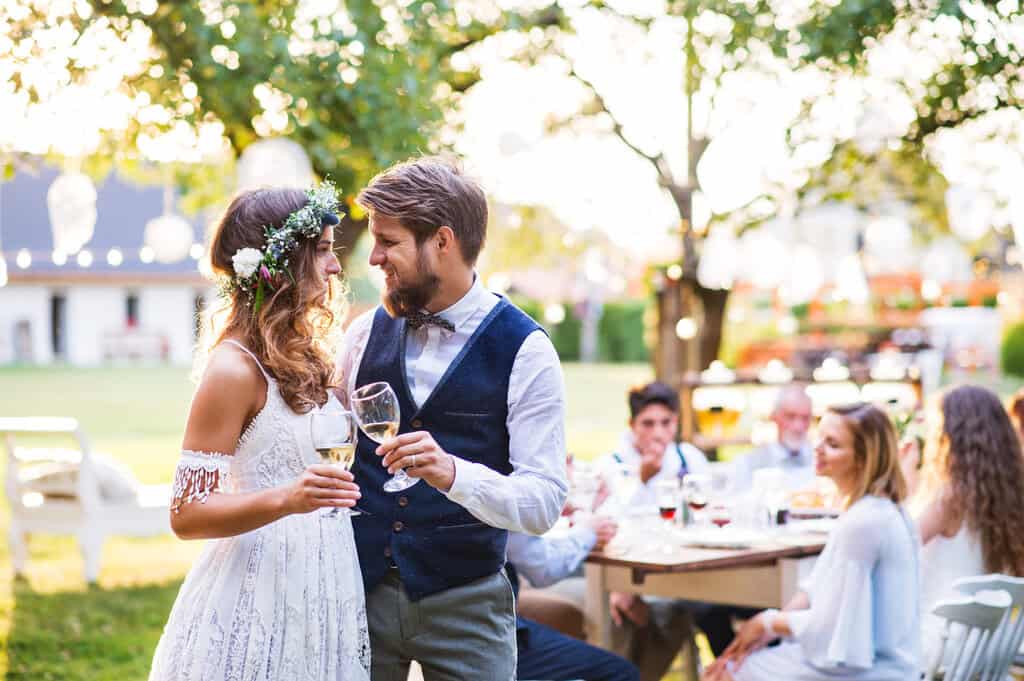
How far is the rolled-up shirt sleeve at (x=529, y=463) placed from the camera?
8.05 ft

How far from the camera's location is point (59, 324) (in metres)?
46.5

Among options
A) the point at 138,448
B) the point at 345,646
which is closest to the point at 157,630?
the point at 345,646

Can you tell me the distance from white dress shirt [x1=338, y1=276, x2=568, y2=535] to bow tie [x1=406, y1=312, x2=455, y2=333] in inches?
0.5

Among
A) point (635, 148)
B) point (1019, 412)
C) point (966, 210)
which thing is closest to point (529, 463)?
point (1019, 412)

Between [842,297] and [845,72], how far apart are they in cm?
252

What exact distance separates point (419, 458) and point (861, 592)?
76.6 inches

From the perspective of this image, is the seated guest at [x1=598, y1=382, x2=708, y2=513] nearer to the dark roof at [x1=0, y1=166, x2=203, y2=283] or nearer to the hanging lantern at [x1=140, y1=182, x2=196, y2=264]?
the hanging lantern at [x1=140, y1=182, x2=196, y2=264]

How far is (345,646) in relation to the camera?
256 centimetres

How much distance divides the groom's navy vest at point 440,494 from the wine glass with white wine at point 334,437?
251 mm

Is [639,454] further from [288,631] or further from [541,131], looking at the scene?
[541,131]

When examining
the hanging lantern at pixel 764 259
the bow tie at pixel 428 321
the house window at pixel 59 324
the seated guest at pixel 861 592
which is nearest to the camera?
the bow tie at pixel 428 321

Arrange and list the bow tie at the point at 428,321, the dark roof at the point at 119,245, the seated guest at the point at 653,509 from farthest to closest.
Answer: the dark roof at the point at 119,245 → the seated guest at the point at 653,509 → the bow tie at the point at 428,321

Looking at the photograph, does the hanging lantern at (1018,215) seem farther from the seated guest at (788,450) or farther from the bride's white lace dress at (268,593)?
the bride's white lace dress at (268,593)

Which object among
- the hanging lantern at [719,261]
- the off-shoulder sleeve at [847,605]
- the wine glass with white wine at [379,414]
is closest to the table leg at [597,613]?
the off-shoulder sleeve at [847,605]
